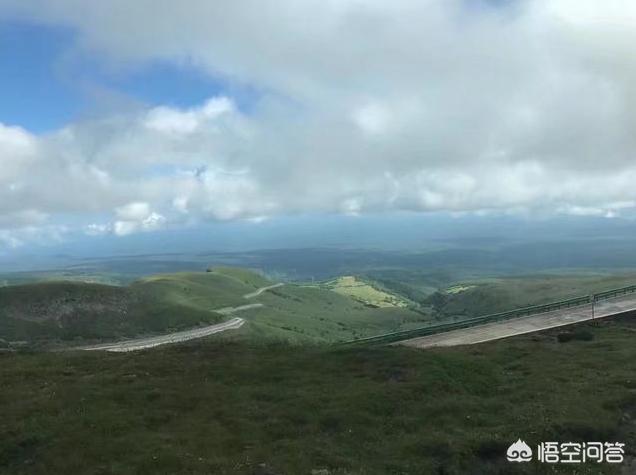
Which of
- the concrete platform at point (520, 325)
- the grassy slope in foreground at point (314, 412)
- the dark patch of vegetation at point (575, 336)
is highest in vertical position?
the grassy slope in foreground at point (314, 412)

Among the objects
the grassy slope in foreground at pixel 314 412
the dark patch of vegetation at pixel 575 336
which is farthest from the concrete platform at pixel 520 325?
the grassy slope in foreground at pixel 314 412

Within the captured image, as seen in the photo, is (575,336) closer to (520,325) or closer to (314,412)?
(520,325)

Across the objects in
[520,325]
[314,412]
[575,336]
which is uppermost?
[314,412]

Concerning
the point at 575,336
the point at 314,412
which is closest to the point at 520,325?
the point at 575,336

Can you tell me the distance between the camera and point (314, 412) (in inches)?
1230

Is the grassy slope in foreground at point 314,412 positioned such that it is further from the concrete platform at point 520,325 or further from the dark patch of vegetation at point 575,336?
the concrete platform at point 520,325

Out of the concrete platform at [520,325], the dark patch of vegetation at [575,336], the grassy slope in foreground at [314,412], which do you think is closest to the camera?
the grassy slope in foreground at [314,412]

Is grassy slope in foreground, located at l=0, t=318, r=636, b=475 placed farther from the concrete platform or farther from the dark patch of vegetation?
the concrete platform

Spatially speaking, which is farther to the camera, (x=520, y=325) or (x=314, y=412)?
(x=520, y=325)

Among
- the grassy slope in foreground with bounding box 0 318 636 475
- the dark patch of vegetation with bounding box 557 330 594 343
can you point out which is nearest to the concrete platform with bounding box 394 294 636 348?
the dark patch of vegetation with bounding box 557 330 594 343

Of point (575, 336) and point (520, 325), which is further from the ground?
point (575, 336)

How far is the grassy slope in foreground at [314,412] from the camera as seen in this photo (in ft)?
79.3

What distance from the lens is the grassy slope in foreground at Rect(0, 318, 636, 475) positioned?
951 inches

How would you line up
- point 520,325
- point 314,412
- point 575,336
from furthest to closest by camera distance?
point 520,325
point 575,336
point 314,412
